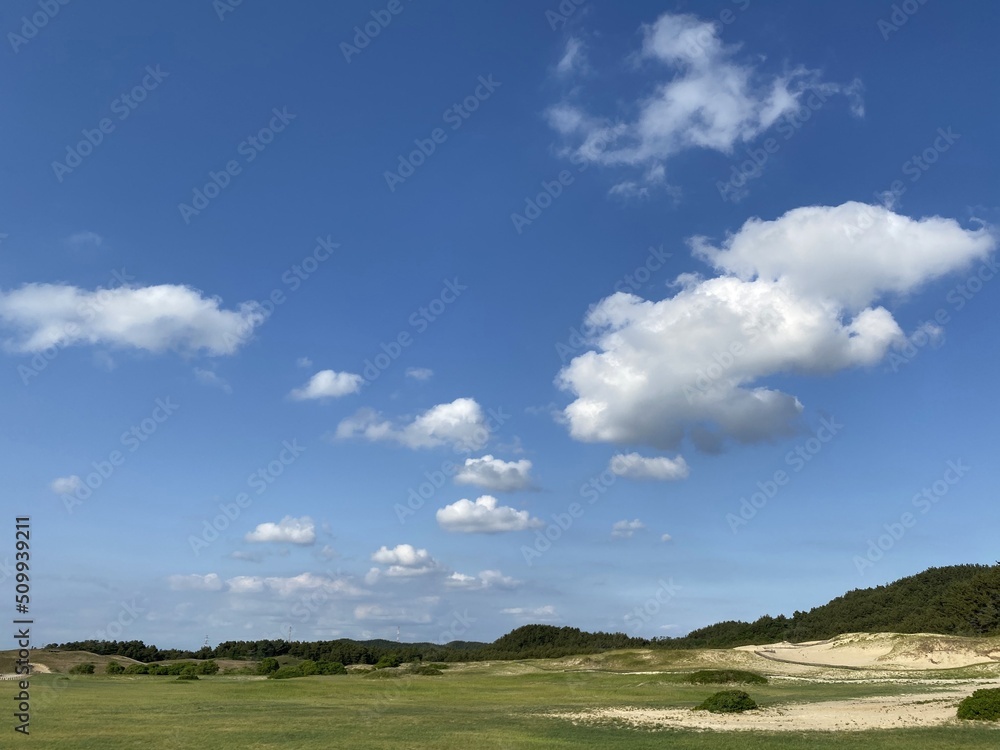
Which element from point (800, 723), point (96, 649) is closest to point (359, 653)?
point (96, 649)

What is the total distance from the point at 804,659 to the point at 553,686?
1793 inches

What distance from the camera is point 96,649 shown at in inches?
5010

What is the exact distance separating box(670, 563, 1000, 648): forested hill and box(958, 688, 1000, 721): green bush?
286 feet

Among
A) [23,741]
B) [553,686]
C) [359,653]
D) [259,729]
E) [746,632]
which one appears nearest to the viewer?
[23,741]

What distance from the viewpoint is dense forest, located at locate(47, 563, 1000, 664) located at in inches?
4961

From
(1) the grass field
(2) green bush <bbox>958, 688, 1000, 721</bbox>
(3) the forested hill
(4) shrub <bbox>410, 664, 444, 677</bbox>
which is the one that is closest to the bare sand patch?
(2) green bush <bbox>958, 688, 1000, 721</bbox>

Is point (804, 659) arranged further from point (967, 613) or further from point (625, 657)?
point (967, 613)

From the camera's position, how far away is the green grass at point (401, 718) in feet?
96.4

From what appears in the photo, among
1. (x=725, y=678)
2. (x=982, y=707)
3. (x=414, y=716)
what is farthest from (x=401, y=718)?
(x=725, y=678)

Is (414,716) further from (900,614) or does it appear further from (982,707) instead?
(900,614)

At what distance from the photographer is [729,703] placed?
135 feet

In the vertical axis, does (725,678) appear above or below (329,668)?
above

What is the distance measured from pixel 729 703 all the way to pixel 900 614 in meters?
140

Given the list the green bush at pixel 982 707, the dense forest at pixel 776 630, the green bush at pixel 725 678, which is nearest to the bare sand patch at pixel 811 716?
the green bush at pixel 982 707
